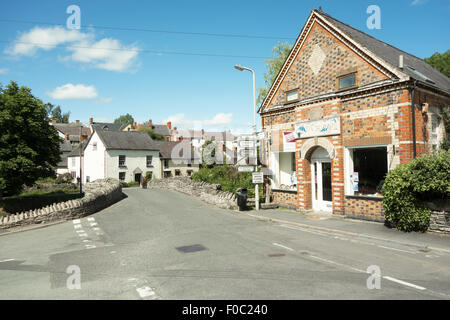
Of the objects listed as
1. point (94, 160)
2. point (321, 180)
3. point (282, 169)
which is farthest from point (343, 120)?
point (94, 160)

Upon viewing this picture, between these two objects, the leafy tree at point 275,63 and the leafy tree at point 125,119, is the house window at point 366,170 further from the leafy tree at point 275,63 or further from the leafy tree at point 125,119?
the leafy tree at point 125,119

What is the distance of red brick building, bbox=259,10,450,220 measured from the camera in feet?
39.9

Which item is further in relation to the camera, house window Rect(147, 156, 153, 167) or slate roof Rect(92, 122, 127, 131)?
slate roof Rect(92, 122, 127, 131)

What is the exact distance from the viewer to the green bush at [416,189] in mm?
9656

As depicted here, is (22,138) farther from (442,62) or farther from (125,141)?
(442,62)

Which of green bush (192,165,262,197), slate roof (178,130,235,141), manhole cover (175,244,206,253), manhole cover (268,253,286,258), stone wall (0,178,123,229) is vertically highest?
slate roof (178,130,235,141)

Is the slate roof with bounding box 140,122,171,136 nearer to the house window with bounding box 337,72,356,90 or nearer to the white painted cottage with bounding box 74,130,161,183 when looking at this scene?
the white painted cottage with bounding box 74,130,161,183

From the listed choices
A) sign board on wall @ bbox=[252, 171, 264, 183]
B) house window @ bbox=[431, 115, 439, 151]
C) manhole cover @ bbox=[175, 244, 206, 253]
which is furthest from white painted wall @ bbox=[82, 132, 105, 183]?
house window @ bbox=[431, 115, 439, 151]

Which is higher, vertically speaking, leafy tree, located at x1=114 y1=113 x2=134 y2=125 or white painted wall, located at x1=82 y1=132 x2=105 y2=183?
leafy tree, located at x1=114 y1=113 x2=134 y2=125

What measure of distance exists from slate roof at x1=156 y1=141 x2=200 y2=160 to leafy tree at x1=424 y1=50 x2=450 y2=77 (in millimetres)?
40671

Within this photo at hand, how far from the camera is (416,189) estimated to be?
10102 mm

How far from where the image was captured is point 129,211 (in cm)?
1848
